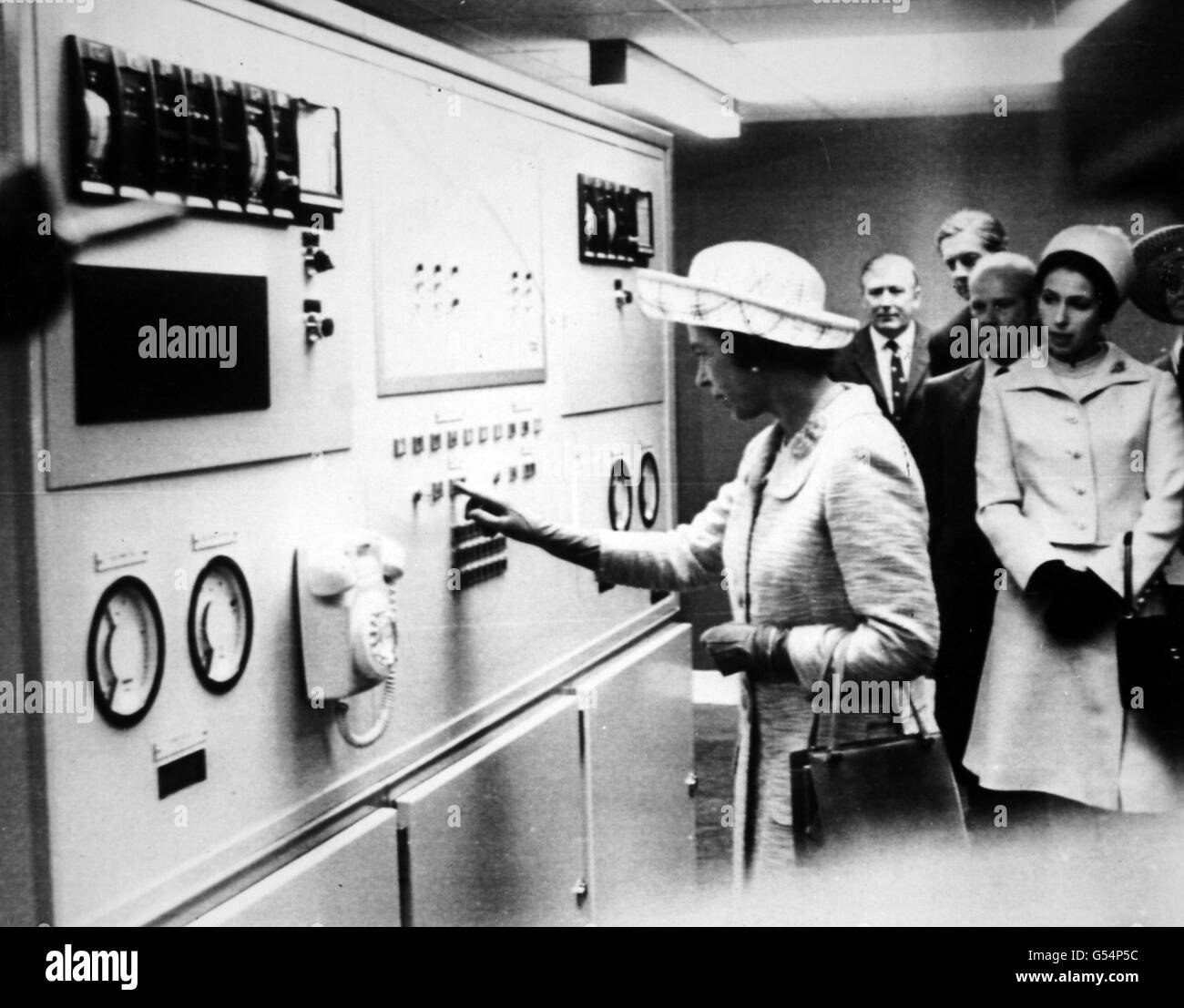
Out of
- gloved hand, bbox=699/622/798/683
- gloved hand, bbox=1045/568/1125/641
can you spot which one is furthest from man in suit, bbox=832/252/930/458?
gloved hand, bbox=699/622/798/683

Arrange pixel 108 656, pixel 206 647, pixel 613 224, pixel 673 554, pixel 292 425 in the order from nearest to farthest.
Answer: pixel 108 656 → pixel 206 647 → pixel 292 425 → pixel 673 554 → pixel 613 224

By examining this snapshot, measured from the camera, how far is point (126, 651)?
1.57 metres

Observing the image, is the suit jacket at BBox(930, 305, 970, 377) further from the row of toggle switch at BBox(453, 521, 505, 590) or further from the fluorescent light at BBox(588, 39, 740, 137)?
the row of toggle switch at BBox(453, 521, 505, 590)

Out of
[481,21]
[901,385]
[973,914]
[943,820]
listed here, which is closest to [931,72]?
[901,385]

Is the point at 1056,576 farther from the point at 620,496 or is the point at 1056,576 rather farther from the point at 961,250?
the point at 620,496

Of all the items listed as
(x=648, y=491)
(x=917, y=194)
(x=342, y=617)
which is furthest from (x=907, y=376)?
(x=342, y=617)

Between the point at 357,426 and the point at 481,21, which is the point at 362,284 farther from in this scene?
the point at 481,21

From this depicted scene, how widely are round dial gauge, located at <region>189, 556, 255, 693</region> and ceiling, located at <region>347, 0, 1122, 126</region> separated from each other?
876 millimetres

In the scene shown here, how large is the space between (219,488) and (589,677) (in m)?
A: 0.99

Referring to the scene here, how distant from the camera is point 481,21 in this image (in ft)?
6.76

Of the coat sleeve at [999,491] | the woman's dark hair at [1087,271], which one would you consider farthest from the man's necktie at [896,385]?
the woman's dark hair at [1087,271]

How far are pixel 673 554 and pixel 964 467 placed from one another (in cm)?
48

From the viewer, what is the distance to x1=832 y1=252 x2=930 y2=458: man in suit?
2.06m

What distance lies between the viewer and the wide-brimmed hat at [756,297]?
1874 millimetres
